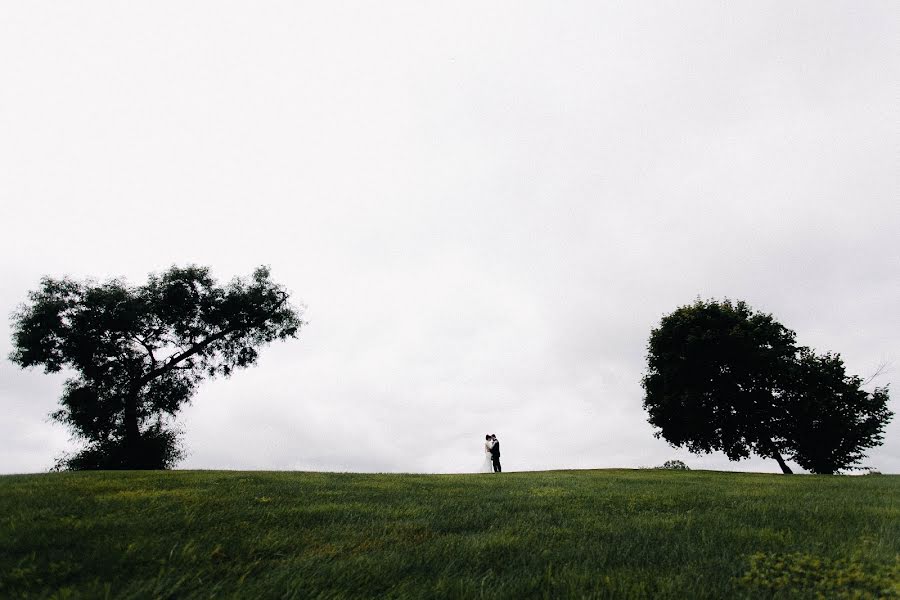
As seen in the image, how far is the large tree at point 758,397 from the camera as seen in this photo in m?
36.3

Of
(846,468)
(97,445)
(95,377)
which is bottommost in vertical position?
(846,468)

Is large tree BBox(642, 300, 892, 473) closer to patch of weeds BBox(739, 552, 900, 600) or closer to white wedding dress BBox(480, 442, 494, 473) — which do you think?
white wedding dress BBox(480, 442, 494, 473)

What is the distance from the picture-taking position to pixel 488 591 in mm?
5172

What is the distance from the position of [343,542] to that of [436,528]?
1708 millimetres

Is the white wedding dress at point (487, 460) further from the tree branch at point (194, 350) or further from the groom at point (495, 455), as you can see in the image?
the tree branch at point (194, 350)

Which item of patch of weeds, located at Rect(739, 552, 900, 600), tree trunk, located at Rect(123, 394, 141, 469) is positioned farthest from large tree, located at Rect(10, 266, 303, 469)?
patch of weeds, located at Rect(739, 552, 900, 600)

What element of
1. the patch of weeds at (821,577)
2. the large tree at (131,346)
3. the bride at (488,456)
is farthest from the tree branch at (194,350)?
the patch of weeds at (821,577)

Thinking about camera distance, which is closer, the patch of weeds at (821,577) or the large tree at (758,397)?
the patch of weeds at (821,577)

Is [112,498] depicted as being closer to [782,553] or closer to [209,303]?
[782,553]

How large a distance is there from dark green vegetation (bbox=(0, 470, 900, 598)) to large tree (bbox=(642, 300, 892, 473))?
90.8 feet

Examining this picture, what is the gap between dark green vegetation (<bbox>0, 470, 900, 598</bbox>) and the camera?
5.21m

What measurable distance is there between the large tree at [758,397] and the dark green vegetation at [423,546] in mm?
27680

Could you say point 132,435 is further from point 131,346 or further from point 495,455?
point 495,455

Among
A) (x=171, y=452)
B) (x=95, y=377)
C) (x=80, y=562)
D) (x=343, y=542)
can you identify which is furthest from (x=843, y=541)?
(x=95, y=377)
